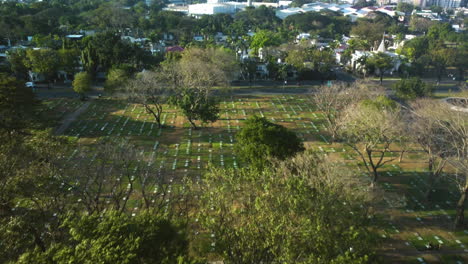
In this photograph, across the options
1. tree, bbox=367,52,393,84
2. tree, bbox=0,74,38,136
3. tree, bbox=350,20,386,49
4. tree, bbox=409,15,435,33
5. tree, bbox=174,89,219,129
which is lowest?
tree, bbox=174,89,219,129

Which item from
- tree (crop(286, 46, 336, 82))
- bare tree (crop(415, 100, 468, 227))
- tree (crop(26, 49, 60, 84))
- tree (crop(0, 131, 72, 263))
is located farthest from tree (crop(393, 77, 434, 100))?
tree (crop(26, 49, 60, 84))

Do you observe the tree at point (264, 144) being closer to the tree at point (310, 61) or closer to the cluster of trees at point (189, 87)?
the cluster of trees at point (189, 87)

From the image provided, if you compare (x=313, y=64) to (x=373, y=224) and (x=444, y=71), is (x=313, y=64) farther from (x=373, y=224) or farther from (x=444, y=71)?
(x=373, y=224)

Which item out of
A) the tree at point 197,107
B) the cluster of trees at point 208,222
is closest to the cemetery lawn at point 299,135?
the tree at point 197,107

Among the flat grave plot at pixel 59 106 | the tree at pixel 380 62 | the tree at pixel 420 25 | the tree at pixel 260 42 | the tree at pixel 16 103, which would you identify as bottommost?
the flat grave plot at pixel 59 106

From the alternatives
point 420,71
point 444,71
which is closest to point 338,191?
point 420,71

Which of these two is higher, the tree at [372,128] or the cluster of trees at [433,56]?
the cluster of trees at [433,56]

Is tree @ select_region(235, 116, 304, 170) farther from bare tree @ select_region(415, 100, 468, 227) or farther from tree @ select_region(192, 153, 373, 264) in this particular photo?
bare tree @ select_region(415, 100, 468, 227)
